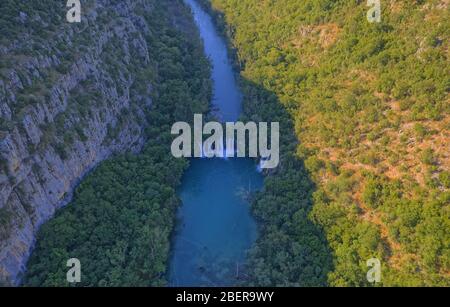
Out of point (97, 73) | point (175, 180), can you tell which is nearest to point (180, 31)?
point (97, 73)

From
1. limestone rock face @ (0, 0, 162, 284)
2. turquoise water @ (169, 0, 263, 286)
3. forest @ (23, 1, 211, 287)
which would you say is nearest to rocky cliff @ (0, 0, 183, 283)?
limestone rock face @ (0, 0, 162, 284)

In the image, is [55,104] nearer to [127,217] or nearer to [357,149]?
[127,217]

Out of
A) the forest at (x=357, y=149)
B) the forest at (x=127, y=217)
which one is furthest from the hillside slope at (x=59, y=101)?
the forest at (x=357, y=149)

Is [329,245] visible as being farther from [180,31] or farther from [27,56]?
[180,31]

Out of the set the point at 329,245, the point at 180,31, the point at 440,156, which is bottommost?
the point at 329,245

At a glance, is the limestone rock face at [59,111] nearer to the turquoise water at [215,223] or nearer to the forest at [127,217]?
the forest at [127,217]

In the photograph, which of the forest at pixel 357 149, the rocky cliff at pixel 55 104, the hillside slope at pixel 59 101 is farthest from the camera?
the forest at pixel 357 149

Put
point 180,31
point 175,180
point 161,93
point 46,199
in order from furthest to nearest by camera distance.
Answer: point 180,31 < point 161,93 < point 175,180 < point 46,199
